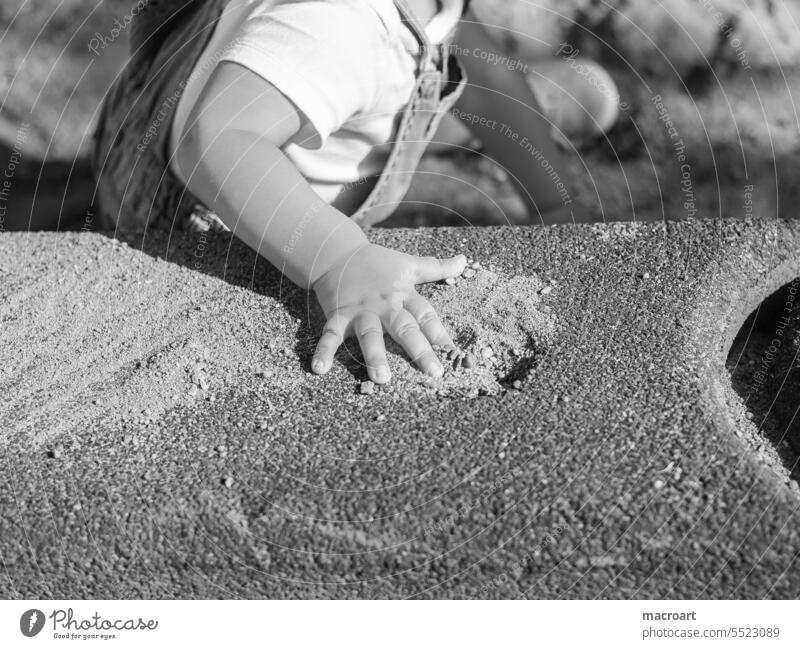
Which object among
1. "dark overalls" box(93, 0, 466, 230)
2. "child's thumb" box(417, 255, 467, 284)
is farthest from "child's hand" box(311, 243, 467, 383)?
"dark overalls" box(93, 0, 466, 230)

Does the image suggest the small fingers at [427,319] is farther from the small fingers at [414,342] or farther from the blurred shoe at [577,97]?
the blurred shoe at [577,97]

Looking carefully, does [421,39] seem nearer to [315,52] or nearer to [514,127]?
[315,52]

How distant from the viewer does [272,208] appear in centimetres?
100

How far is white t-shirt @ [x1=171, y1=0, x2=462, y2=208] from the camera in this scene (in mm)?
1057

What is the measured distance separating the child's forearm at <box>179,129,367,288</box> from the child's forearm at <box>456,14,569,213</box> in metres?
0.68

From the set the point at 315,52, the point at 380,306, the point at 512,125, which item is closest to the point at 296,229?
the point at 380,306

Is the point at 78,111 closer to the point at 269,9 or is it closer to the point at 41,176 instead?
the point at 41,176

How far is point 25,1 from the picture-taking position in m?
2.23

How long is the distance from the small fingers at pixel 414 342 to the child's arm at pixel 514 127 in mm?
828

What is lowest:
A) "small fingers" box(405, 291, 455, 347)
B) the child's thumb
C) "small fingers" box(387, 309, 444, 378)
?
"small fingers" box(387, 309, 444, 378)

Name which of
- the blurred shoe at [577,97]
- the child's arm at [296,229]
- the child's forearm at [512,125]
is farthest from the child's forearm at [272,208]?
the blurred shoe at [577,97]

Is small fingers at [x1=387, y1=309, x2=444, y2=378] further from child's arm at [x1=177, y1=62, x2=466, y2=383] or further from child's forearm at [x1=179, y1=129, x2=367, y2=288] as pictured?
child's forearm at [x1=179, y1=129, x2=367, y2=288]

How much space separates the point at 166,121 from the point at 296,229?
433 mm

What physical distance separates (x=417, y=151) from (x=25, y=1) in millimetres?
1457
